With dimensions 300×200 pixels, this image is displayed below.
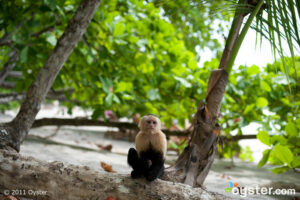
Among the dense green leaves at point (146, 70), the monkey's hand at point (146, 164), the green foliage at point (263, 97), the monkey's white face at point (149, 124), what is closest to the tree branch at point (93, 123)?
the dense green leaves at point (146, 70)

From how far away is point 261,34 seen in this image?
1.96 metres

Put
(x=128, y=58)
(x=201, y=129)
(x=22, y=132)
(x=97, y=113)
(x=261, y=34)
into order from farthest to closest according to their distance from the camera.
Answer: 1. (x=128, y=58)
2. (x=97, y=113)
3. (x=22, y=132)
4. (x=201, y=129)
5. (x=261, y=34)

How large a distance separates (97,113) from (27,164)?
1.63m

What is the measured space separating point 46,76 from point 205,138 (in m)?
1.50

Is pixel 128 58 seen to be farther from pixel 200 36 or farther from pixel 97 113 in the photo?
pixel 200 36

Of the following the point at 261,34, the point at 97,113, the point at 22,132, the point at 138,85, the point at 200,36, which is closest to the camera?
the point at 261,34

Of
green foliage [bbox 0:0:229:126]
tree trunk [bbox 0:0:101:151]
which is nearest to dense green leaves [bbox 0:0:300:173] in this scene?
green foliage [bbox 0:0:229:126]

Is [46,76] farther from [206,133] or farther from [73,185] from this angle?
[206,133]

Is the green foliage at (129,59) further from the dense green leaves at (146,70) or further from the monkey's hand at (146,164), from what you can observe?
the monkey's hand at (146,164)

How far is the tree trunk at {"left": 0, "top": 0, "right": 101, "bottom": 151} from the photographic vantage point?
7.37ft

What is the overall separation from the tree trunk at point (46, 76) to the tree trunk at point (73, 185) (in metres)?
0.51

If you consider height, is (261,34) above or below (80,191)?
above

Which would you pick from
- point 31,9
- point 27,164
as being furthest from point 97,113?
point 31,9

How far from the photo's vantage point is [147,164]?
194cm
